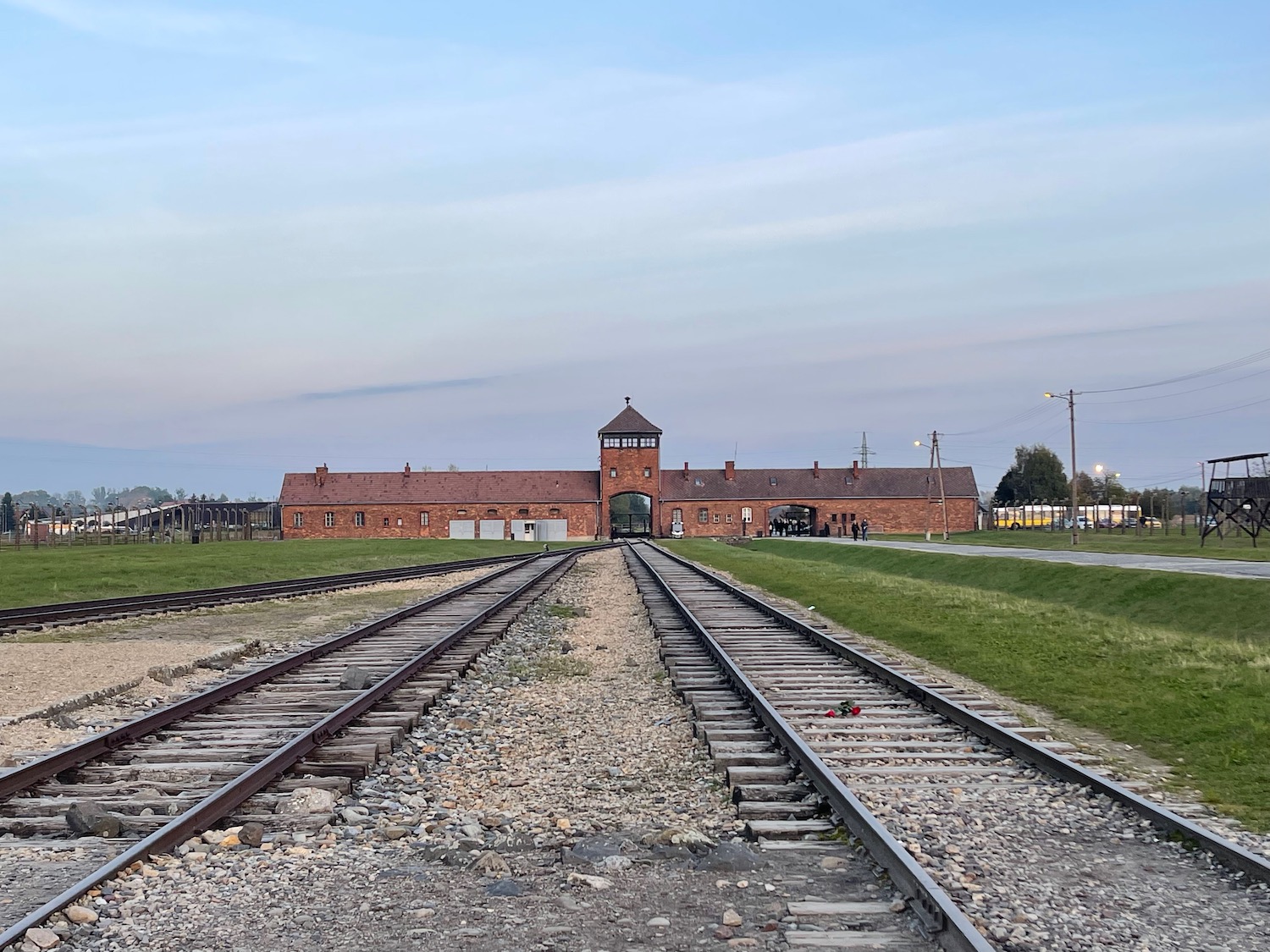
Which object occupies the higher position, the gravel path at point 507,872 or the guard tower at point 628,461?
the guard tower at point 628,461

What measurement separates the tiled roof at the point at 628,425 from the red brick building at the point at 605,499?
76mm

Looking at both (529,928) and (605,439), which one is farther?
(605,439)

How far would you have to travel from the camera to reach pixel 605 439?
94000 millimetres

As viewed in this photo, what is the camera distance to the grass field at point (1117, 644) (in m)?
8.77

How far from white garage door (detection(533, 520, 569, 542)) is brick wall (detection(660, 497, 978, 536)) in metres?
9.17

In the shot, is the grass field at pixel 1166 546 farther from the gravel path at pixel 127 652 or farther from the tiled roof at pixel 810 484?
the tiled roof at pixel 810 484

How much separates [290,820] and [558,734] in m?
3.23

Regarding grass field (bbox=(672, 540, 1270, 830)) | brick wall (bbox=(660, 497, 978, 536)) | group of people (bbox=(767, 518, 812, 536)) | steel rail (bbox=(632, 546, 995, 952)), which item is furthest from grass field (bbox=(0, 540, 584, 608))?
group of people (bbox=(767, 518, 812, 536))

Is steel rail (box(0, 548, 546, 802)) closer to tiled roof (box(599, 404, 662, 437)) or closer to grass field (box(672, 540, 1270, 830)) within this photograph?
grass field (box(672, 540, 1270, 830))

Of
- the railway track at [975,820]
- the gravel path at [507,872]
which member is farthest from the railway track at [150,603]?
the railway track at [975,820]

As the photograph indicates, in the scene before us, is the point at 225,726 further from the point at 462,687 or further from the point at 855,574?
the point at 855,574

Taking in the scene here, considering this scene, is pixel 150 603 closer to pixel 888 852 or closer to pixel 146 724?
pixel 146 724

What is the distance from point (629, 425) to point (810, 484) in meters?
17.8

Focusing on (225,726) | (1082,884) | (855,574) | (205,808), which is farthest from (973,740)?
(855,574)
